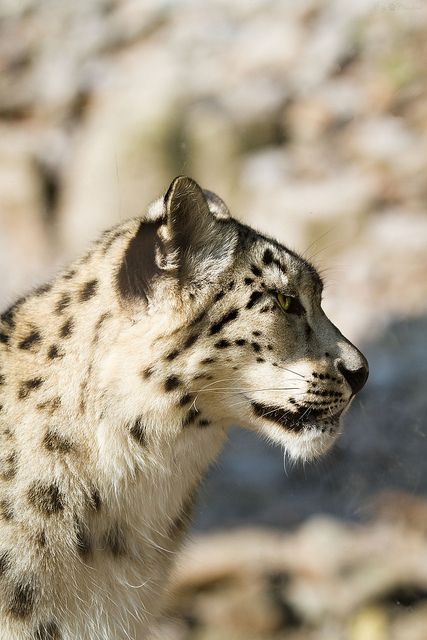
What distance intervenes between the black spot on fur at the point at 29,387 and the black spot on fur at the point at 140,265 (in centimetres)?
43

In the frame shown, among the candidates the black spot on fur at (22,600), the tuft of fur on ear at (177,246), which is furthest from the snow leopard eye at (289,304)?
the black spot on fur at (22,600)

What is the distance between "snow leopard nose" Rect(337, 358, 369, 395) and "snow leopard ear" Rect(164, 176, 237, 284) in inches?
21.3

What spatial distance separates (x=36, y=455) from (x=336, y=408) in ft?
3.35

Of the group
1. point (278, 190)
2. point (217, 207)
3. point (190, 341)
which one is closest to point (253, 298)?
point (190, 341)

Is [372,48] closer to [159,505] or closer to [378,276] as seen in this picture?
[378,276]

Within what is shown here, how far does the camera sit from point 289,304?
3.13 meters

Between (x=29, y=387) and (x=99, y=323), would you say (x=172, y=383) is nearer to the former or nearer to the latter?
(x=99, y=323)

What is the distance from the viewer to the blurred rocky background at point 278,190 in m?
5.60

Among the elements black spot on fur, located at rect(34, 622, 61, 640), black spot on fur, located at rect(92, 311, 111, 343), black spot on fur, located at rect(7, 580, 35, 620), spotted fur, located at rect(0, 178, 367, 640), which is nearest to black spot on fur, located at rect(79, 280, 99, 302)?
spotted fur, located at rect(0, 178, 367, 640)

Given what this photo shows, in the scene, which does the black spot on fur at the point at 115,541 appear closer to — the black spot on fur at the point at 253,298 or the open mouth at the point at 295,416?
the open mouth at the point at 295,416

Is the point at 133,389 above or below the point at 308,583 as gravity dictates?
above

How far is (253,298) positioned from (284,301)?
13 centimetres

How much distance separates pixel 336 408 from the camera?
3.22m

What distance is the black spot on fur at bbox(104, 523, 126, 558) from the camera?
318 centimetres
